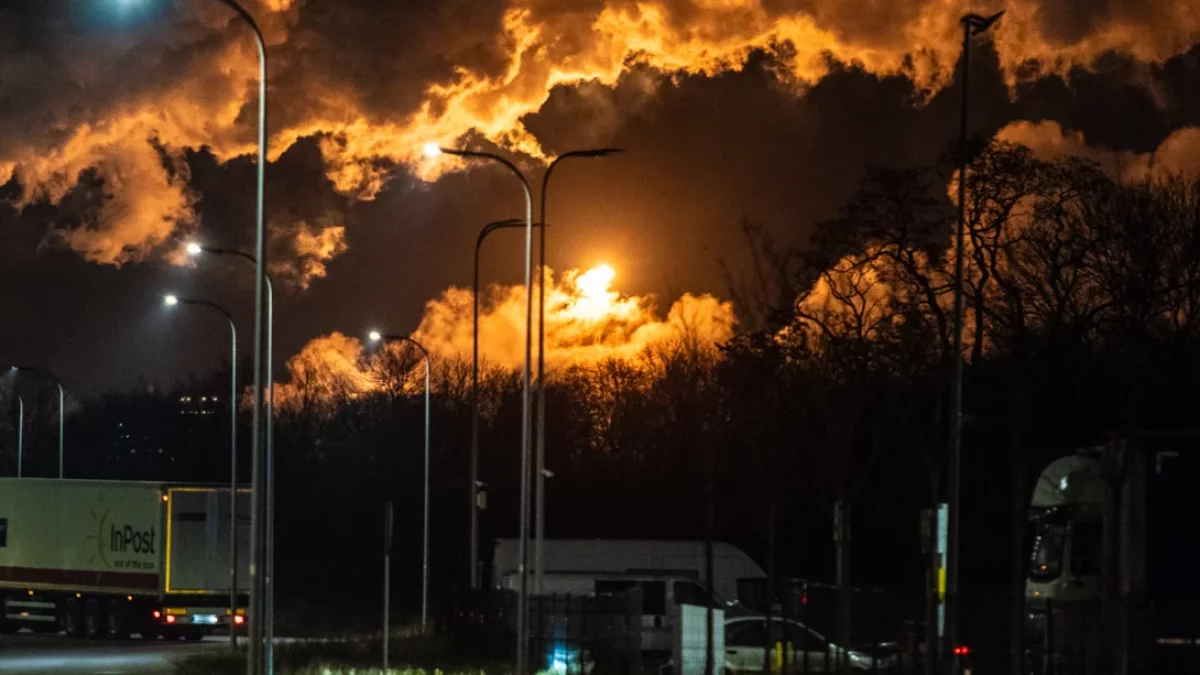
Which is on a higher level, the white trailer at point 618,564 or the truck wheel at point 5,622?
the white trailer at point 618,564

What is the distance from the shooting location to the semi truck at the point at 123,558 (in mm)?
49094

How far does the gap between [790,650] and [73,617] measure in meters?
27.6

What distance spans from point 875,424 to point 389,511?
1752cm

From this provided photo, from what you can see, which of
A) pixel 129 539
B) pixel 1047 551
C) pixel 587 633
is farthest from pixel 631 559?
pixel 1047 551

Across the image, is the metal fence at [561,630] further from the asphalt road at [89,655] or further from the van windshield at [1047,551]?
the van windshield at [1047,551]

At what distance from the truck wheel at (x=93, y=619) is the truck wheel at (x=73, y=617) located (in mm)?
271

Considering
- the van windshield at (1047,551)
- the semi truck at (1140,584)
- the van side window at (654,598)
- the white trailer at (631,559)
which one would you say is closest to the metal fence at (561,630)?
the van side window at (654,598)

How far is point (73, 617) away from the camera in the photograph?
52000 mm

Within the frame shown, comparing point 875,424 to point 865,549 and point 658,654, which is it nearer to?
point 658,654

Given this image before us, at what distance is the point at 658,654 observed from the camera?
3828 centimetres

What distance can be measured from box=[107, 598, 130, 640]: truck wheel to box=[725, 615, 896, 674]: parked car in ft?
73.7

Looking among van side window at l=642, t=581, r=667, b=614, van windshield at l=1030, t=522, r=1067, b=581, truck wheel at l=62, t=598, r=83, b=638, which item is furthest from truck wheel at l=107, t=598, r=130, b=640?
van windshield at l=1030, t=522, r=1067, b=581

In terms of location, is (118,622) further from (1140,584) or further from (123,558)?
(1140,584)

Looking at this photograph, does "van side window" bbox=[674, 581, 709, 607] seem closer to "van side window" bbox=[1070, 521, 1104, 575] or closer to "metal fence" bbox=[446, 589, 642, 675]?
"metal fence" bbox=[446, 589, 642, 675]
